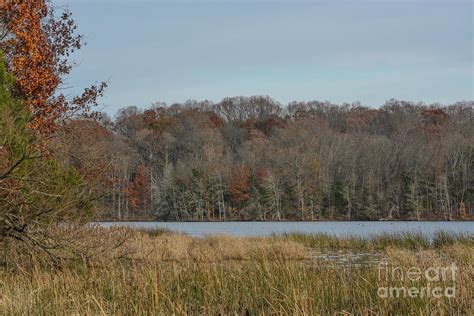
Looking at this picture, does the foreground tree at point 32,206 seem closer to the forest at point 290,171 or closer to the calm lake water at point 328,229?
the calm lake water at point 328,229

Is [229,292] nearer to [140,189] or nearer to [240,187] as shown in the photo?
[240,187]

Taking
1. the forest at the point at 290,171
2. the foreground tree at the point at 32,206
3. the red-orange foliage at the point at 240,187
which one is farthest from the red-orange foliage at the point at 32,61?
the red-orange foliage at the point at 240,187

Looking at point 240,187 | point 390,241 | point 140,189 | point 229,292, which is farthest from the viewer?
point 140,189

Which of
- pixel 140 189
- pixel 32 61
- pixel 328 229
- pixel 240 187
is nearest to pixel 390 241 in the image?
pixel 32 61

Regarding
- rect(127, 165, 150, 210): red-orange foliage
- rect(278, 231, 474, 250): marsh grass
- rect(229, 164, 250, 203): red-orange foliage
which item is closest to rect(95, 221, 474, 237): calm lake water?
rect(278, 231, 474, 250): marsh grass

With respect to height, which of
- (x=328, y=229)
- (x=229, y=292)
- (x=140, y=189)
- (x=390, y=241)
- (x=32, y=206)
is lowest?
(x=328, y=229)

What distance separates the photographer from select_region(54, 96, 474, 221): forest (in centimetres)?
6394

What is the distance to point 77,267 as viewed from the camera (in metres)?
9.69

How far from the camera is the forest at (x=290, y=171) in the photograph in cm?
6394

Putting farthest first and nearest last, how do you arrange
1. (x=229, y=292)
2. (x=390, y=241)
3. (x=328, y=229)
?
1. (x=328, y=229)
2. (x=390, y=241)
3. (x=229, y=292)

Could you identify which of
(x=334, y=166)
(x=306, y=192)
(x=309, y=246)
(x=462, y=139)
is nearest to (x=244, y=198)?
(x=306, y=192)

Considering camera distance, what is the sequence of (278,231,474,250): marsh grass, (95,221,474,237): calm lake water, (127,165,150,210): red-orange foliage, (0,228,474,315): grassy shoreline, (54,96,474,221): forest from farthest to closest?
(127,165,150,210): red-orange foliage → (54,96,474,221): forest → (95,221,474,237): calm lake water → (278,231,474,250): marsh grass → (0,228,474,315): grassy shoreline

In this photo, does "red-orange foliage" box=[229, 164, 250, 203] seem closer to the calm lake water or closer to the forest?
the forest

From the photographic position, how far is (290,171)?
69375 millimetres
